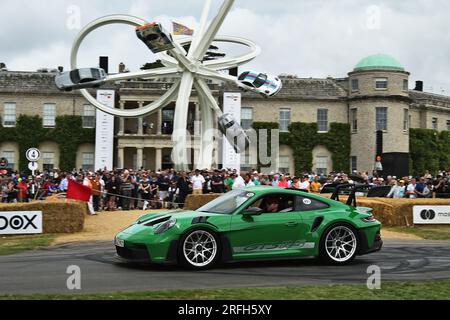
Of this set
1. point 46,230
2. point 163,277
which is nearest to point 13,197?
point 46,230

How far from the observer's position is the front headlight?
1164cm

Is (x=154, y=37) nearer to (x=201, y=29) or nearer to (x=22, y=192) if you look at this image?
(x=201, y=29)

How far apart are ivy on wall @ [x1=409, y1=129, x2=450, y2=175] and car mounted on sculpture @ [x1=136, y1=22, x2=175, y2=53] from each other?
116 ft

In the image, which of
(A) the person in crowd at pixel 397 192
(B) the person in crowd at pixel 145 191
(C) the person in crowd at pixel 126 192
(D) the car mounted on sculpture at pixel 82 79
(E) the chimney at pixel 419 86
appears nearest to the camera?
(A) the person in crowd at pixel 397 192

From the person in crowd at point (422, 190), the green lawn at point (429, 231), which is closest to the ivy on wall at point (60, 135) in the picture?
the person in crowd at point (422, 190)

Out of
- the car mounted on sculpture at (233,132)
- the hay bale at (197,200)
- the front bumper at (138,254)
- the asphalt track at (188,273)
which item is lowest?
the asphalt track at (188,273)

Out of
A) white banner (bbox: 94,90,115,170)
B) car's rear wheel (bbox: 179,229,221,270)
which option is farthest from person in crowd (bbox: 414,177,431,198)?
white banner (bbox: 94,90,115,170)

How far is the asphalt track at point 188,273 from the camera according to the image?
1005cm

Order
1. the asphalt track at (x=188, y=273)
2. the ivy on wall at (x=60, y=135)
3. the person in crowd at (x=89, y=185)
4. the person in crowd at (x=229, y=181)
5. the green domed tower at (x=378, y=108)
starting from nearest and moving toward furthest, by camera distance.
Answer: the asphalt track at (x=188, y=273) → the person in crowd at (x=89, y=185) → the person in crowd at (x=229, y=181) → the ivy on wall at (x=60, y=135) → the green domed tower at (x=378, y=108)

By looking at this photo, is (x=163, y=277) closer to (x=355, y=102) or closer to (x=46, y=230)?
(x=46, y=230)

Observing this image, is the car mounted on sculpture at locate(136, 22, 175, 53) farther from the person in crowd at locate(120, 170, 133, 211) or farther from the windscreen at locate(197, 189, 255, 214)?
the windscreen at locate(197, 189, 255, 214)

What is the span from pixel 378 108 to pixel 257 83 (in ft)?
84.7

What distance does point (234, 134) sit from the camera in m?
38.6

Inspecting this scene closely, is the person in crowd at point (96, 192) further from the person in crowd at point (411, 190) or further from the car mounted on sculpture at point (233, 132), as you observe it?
the car mounted on sculpture at point (233, 132)
